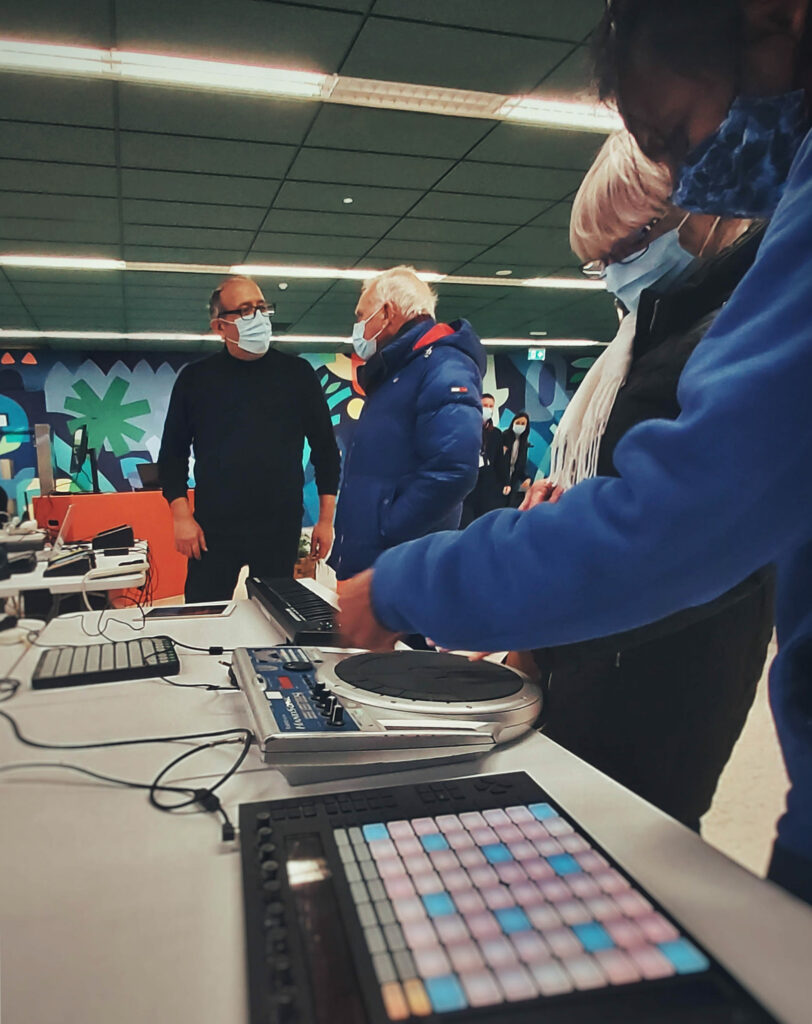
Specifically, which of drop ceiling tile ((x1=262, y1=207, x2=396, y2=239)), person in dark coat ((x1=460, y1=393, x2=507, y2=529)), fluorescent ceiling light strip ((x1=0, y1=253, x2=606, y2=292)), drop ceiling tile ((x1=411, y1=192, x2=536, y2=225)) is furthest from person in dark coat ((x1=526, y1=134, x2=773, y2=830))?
person in dark coat ((x1=460, y1=393, x2=507, y2=529))

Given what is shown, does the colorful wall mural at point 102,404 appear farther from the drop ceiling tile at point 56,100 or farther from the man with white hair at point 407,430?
the man with white hair at point 407,430

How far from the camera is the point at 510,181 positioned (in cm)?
394

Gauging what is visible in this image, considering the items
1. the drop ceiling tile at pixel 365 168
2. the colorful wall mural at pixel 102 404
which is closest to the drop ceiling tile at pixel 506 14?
the drop ceiling tile at pixel 365 168

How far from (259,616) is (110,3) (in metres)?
2.38

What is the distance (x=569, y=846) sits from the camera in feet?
1.57

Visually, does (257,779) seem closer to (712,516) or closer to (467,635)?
(467,635)

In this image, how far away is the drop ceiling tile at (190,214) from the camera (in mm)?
4152

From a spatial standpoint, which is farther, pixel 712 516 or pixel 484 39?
pixel 484 39

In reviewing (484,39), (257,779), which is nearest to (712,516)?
(257,779)

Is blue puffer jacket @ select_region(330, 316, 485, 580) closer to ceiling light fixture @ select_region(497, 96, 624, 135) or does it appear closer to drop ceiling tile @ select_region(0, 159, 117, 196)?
ceiling light fixture @ select_region(497, 96, 624, 135)

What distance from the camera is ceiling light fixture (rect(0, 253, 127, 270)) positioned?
16.6ft

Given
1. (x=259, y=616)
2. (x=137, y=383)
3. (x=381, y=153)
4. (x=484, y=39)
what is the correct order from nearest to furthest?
(x=259, y=616) < (x=484, y=39) < (x=381, y=153) < (x=137, y=383)

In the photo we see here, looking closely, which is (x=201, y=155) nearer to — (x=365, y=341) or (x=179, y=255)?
(x=179, y=255)

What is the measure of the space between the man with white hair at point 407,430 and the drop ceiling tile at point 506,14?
4.05 feet
